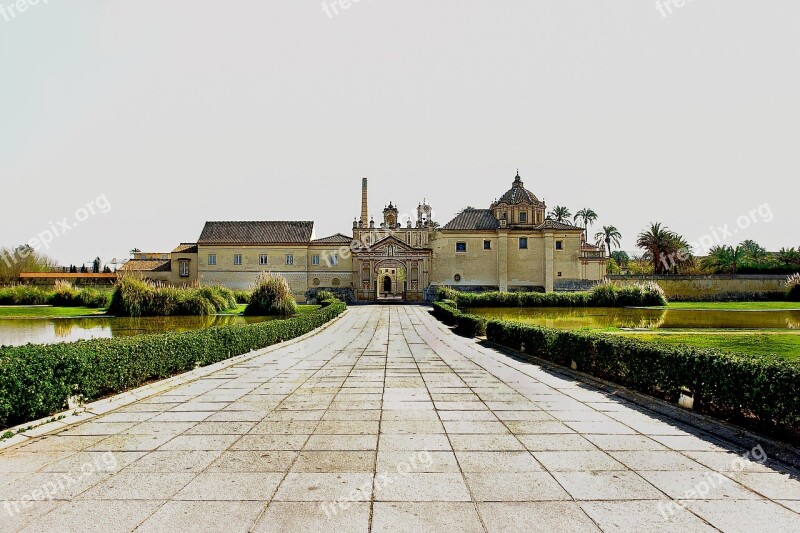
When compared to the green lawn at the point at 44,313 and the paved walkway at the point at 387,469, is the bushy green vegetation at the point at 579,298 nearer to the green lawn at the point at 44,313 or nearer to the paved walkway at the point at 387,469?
the green lawn at the point at 44,313

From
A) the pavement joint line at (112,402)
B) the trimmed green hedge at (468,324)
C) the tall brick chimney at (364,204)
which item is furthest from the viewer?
the tall brick chimney at (364,204)

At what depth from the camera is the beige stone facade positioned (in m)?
49.6

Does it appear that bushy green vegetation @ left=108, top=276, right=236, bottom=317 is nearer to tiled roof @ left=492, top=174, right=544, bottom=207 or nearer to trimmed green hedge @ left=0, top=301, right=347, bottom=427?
trimmed green hedge @ left=0, top=301, right=347, bottom=427

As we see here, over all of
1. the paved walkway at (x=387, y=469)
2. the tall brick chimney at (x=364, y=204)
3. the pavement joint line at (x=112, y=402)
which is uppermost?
the tall brick chimney at (x=364, y=204)

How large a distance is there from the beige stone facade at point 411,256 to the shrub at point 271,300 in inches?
665

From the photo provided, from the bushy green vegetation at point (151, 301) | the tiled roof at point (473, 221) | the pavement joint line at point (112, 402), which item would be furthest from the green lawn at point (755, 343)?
the tiled roof at point (473, 221)

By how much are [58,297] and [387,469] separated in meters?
43.5

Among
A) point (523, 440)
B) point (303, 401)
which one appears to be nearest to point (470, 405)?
point (523, 440)

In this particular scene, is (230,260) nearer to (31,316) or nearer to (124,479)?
(31,316)

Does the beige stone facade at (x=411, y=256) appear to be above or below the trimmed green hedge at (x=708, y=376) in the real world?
above

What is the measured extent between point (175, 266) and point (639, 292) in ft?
133

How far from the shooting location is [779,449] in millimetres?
5949

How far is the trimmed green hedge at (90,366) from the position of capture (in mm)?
6742

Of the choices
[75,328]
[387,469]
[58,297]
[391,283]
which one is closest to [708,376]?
[387,469]
